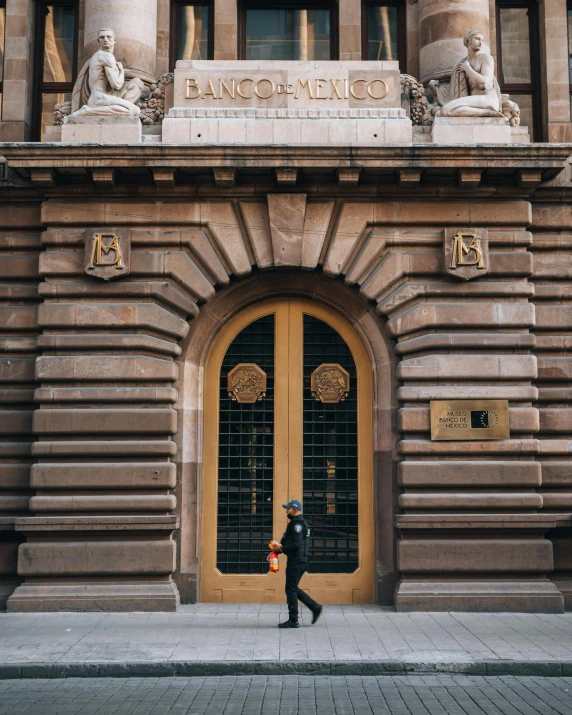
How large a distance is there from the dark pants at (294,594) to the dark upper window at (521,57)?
31.8 ft

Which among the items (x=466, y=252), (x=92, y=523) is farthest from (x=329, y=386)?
(x=92, y=523)

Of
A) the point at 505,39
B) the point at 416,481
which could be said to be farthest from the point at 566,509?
the point at 505,39

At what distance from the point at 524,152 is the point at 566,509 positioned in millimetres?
6144

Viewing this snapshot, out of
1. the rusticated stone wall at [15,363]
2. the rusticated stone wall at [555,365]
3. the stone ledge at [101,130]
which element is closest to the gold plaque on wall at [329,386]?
the rusticated stone wall at [555,365]

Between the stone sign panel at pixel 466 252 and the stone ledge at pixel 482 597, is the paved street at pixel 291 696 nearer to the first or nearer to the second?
the stone ledge at pixel 482 597

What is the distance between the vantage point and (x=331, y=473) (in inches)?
641

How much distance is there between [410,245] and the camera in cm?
1589

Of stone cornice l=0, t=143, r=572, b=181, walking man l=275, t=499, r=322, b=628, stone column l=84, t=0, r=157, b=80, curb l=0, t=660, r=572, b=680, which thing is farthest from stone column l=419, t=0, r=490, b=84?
curb l=0, t=660, r=572, b=680

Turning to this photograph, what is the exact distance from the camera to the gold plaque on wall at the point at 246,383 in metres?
16.4

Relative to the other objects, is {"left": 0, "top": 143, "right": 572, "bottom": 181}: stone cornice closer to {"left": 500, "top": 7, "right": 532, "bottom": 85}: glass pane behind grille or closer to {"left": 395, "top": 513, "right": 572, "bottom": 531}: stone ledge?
{"left": 500, "top": 7, "right": 532, "bottom": 85}: glass pane behind grille

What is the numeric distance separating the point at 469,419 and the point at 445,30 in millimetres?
7295

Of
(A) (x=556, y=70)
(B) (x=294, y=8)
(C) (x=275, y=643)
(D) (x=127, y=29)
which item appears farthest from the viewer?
(B) (x=294, y=8)

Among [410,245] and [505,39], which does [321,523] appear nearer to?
[410,245]

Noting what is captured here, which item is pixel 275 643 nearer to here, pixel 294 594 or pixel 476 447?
pixel 294 594
